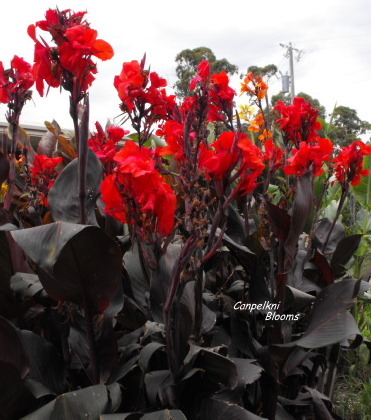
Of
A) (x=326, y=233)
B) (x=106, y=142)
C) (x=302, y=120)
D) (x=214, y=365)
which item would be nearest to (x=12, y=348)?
(x=214, y=365)

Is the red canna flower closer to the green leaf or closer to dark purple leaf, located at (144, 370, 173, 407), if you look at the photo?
dark purple leaf, located at (144, 370, 173, 407)

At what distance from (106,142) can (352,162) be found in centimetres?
82

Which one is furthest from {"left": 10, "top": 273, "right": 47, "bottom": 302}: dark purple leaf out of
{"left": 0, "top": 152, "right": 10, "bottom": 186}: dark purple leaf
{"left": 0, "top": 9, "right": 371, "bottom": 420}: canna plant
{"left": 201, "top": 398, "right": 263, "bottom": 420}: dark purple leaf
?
{"left": 201, "top": 398, "right": 263, "bottom": 420}: dark purple leaf

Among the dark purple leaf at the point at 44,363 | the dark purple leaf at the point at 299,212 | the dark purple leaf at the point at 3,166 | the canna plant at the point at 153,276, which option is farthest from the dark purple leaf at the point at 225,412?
the dark purple leaf at the point at 3,166

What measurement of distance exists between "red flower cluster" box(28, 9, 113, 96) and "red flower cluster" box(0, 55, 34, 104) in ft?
1.16

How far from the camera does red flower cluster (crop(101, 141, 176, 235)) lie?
1.04 m

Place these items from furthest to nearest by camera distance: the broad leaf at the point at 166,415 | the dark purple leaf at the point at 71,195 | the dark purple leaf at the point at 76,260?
the dark purple leaf at the point at 71,195, the broad leaf at the point at 166,415, the dark purple leaf at the point at 76,260

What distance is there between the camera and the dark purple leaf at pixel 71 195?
132 centimetres

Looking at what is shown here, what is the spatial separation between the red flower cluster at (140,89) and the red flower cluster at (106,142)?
14 cm

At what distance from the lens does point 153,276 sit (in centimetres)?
126

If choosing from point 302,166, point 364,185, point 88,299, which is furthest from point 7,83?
point 364,185

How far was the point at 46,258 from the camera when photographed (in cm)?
96

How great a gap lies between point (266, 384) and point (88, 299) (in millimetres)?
626

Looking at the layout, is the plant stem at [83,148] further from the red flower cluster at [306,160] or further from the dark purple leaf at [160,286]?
the red flower cluster at [306,160]
